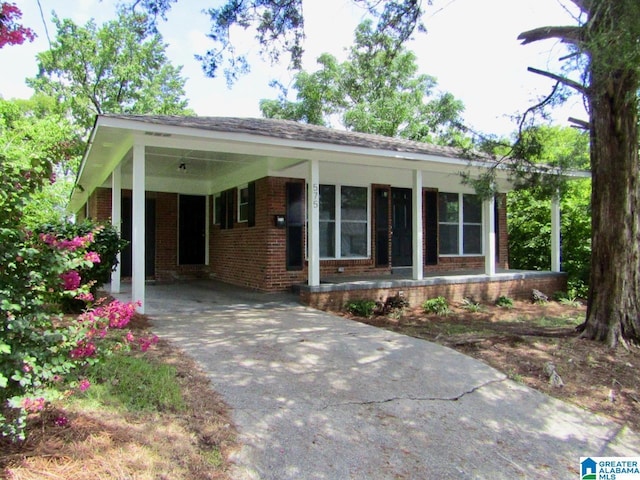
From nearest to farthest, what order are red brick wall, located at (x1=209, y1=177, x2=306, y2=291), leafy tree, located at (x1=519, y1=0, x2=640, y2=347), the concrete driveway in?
the concrete driveway, leafy tree, located at (x1=519, y1=0, x2=640, y2=347), red brick wall, located at (x1=209, y1=177, x2=306, y2=291)

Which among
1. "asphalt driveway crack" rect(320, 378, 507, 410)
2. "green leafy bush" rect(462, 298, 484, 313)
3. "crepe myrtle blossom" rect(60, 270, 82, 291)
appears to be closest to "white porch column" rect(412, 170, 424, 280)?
"green leafy bush" rect(462, 298, 484, 313)

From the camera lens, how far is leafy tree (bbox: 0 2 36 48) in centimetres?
255

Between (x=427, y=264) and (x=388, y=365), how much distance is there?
783 cm

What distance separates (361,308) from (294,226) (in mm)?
2672

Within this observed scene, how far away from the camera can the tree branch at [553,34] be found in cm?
613

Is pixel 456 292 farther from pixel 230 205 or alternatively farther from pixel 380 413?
pixel 380 413

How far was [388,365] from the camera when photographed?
505 centimetres

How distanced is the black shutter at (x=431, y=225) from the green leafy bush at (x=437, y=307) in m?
2.94

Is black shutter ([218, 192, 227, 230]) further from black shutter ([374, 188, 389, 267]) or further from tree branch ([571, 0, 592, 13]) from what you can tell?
tree branch ([571, 0, 592, 13])

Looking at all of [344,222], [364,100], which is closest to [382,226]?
[344,222]

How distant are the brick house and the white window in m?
0.02

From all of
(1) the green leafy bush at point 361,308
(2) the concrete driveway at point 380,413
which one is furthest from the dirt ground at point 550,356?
(2) the concrete driveway at point 380,413

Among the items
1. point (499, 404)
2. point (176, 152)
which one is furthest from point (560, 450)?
point (176, 152)

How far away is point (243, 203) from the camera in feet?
37.3
